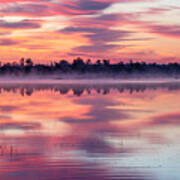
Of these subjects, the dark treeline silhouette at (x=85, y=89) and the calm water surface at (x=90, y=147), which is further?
the dark treeline silhouette at (x=85, y=89)

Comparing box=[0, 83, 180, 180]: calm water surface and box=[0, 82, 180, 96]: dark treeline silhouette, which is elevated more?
box=[0, 83, 180, 180]: calm water surface

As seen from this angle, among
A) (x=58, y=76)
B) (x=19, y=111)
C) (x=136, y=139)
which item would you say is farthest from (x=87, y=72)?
(x=136, y=139)

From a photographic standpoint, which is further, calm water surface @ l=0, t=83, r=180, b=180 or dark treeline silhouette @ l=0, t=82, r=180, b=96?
dark treeline silhouette @ l=0, t=82, r=180, b=96

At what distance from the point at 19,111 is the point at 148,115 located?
251 inches

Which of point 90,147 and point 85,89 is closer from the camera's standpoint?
point 90,147

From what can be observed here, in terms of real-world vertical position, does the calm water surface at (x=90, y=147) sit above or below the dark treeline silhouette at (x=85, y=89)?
above

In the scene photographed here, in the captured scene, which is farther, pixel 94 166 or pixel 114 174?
pixel 94 166

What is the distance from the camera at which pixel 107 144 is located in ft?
42.2

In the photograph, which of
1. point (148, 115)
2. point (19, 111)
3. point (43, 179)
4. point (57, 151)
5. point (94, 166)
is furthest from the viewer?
point (19, 111)

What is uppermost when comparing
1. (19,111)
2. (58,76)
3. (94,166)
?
(94,166)

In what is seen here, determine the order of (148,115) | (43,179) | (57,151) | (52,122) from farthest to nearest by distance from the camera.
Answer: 1. (148,115)
2. (52,122)
3. (57,151)
4. (43,179)

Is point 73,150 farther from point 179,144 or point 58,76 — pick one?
point 58,76

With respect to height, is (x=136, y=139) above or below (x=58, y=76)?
above

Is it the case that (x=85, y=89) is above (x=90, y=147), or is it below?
below
